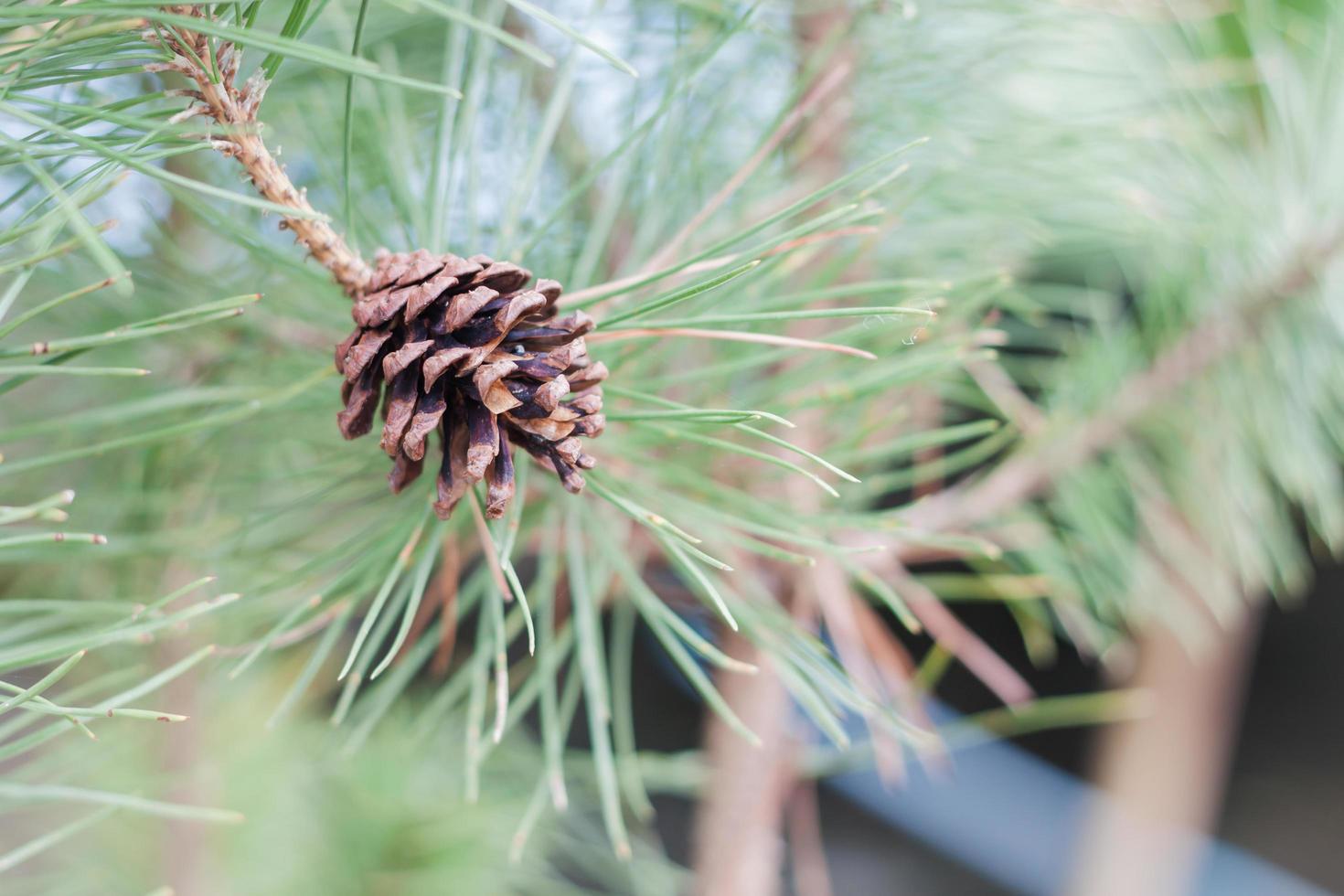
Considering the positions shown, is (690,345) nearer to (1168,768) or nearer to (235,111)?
(235,111)

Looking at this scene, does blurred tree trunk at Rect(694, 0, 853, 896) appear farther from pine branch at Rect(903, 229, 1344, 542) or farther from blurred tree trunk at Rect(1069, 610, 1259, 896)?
blurred tree trunk at Rect(1069, 610, 1259, 896)

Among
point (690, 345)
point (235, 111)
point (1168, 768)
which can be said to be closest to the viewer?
point (235, 111)

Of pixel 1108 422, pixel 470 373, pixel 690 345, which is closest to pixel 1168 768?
pixel 1108 422

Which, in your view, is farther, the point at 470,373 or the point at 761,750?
the point at 761,750

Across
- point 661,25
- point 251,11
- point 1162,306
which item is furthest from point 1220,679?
point 251,11

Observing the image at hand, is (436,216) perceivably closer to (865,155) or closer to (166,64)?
(166,64)

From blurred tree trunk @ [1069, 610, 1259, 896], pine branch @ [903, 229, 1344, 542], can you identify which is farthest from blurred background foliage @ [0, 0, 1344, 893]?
blurred tree trunk @ [1069, 610, 1259, 896]

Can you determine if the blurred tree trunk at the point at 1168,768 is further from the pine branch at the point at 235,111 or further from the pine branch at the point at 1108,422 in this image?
the pine branch at the point at 235,111
